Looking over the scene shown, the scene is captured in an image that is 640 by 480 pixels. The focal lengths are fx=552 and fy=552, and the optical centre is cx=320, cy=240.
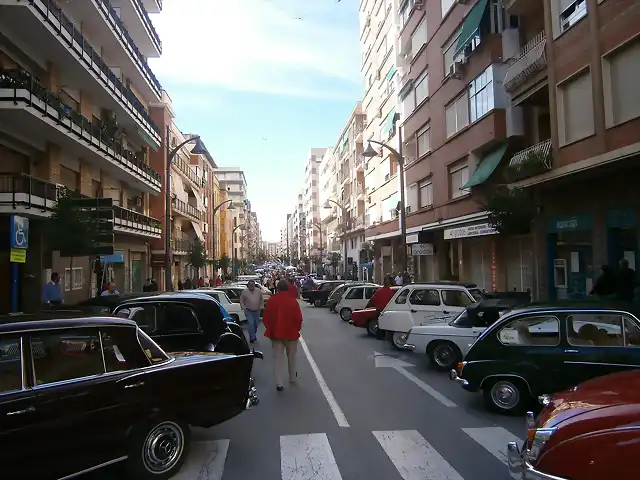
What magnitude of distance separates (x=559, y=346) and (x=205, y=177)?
62.7 m

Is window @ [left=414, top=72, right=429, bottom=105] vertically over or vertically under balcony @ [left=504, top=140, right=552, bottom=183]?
over

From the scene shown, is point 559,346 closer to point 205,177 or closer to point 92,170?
point 92,170

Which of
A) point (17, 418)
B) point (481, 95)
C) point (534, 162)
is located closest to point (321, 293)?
point (481, 95)

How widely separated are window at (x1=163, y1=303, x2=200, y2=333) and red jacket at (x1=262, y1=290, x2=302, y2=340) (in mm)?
1280

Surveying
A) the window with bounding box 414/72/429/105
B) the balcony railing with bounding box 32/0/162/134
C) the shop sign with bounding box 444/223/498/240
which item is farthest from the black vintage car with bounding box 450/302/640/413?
the window with bounding box 414/72/429/105

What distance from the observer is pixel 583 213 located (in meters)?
16.1

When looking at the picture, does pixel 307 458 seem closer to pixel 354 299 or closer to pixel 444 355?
pixel 444 355

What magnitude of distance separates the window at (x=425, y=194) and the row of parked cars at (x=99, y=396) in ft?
84.3

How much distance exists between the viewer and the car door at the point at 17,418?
13.4 ft

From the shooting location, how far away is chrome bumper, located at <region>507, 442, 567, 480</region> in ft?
12.6

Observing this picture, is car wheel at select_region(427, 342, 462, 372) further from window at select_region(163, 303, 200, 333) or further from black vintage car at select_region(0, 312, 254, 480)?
black vintage car at select_region(0, 312, 254, 480)

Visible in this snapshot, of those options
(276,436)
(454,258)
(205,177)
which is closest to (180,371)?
(276,436)

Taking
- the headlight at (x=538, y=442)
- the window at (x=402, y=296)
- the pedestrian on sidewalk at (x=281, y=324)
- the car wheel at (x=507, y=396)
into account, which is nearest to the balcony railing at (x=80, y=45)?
the pedestrian on sidewalk at (x=281, y=324)

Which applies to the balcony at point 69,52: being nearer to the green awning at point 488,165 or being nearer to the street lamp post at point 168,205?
the street lamp post at point 168,205
